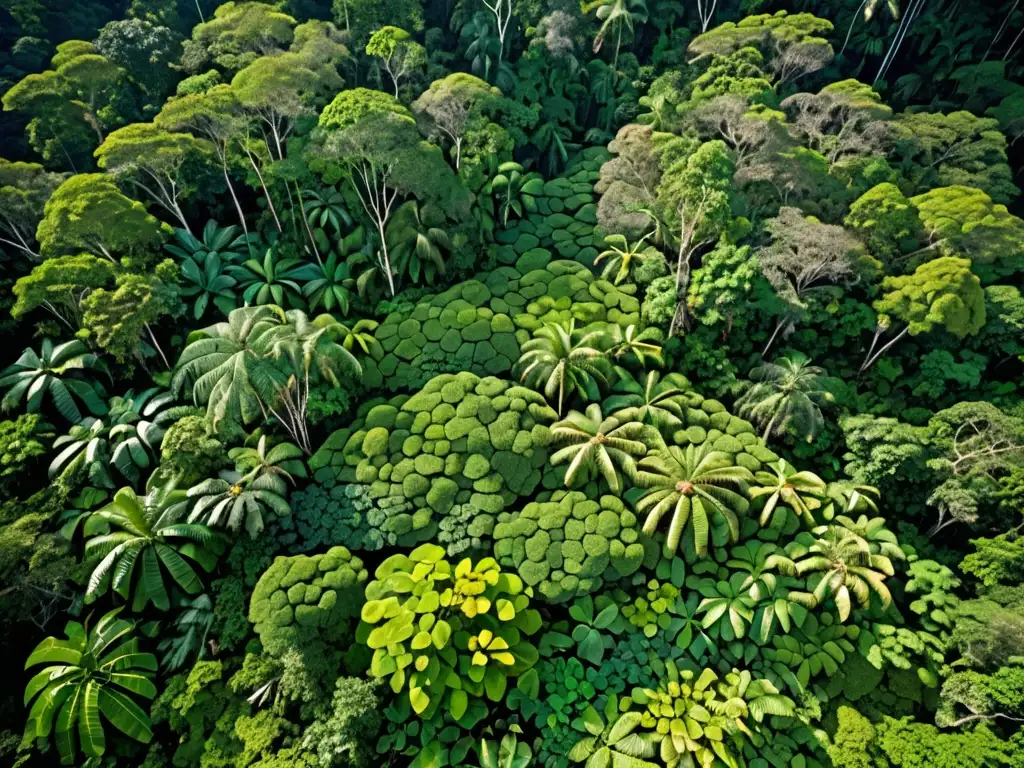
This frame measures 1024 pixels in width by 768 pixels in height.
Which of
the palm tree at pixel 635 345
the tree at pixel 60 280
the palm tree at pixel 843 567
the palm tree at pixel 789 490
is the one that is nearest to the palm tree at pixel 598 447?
the palm tree at pixel 635 345

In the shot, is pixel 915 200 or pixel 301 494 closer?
pixel 301 494

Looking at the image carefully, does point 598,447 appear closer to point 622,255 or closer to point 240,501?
point 622,255

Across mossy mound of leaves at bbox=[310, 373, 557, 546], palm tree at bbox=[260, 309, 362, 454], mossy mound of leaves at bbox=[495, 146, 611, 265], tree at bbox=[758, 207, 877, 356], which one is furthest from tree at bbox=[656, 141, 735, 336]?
palm tree at bbox=[260, 309, 362, 454]

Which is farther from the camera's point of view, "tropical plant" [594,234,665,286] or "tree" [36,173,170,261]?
"tropical plant" [594,234,665,286]

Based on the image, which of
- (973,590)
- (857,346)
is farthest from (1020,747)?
(857,346)

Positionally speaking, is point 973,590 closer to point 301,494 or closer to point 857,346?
point 857,346

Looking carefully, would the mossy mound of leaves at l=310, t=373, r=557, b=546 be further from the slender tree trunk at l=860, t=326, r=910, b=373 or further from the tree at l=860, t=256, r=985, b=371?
the tree at l=860, t=256, r=985, b=371

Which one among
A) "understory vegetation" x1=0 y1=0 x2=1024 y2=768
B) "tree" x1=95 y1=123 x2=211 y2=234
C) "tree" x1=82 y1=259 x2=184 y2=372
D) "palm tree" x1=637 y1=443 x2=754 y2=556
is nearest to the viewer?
"understory vegetation" x1=0 y1=0 x2=1024 y2=768

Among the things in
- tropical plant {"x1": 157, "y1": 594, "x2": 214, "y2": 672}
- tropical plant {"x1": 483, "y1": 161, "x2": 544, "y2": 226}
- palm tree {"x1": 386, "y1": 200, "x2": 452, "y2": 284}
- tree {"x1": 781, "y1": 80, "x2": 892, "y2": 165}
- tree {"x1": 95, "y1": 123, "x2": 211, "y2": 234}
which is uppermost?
tree {"x1": 781, "y1": 80, "x2": 892, "y2": 165}
